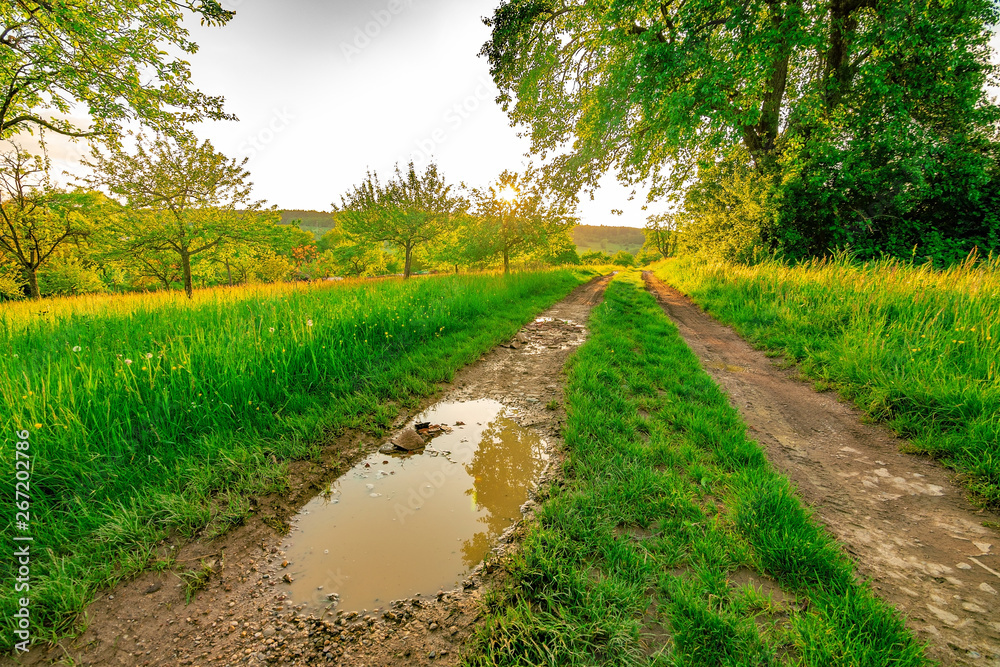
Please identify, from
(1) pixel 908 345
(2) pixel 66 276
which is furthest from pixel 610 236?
(1) pixel 908 345

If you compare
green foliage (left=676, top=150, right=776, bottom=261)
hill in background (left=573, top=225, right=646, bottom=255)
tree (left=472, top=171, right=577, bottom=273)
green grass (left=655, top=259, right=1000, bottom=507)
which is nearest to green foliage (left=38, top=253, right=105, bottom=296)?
tree (left=472, top=171, right=577, bottom=273)

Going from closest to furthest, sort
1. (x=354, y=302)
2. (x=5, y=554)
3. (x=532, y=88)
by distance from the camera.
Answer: (x=5, y=554)
(x=354, y=302)
(x=532, y=88)

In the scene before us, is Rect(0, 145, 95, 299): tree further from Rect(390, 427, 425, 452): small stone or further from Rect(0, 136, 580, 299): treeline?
Rect(390, 427, 425, 452): small stone

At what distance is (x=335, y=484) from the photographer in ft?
9.07

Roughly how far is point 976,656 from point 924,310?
593 cm

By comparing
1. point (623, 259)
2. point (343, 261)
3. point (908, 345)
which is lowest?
point (908, 345)

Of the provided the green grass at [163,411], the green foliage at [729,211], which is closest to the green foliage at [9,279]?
the green grass at [163,411]

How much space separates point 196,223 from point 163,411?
1278 centimetres

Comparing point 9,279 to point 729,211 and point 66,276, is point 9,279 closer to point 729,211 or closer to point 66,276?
point 66,276

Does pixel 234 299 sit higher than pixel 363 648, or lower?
higher

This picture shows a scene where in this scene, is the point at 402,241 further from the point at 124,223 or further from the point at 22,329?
the point at 22,329

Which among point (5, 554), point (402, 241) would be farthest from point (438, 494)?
point (402, 241)

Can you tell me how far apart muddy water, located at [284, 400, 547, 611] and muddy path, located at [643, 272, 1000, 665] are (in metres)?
A: 2.24

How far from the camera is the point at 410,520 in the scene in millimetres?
2387
